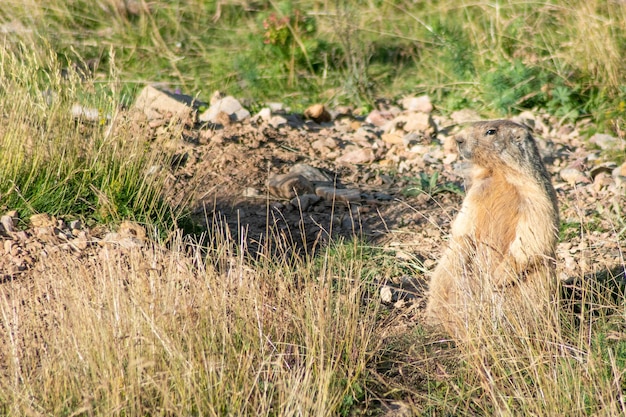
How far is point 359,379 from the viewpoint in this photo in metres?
4.12

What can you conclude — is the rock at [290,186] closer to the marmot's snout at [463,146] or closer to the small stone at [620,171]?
the marmot's snout at [463,146]

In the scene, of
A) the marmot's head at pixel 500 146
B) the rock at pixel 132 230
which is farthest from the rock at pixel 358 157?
the rock at pixel 132 230

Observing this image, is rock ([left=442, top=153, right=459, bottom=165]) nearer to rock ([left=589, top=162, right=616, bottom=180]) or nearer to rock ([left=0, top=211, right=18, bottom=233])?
rock ([left=589, top=162, right=616, bottom=180])

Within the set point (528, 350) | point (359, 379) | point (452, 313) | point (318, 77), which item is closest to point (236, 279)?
point (359, 379)

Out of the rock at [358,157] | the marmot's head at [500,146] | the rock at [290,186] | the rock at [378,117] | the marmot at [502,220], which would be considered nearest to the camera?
the marmot at [502,220]

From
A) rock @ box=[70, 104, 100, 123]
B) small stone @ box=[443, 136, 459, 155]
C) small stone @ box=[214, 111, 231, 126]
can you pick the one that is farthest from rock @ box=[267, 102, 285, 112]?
rock @ box=[70, 104, 100, 123]

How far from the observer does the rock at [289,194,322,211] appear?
6734 mm

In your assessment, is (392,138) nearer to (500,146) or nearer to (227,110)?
(227,110)

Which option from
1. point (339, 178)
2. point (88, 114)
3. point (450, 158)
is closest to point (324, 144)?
point (339, 178)

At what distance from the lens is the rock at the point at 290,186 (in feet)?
22.4

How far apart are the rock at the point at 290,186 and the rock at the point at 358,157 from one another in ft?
2.62

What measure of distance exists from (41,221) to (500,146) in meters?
2.91

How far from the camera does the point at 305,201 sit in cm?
675

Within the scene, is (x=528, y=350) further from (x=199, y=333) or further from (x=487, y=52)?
(x=487, y=52)
